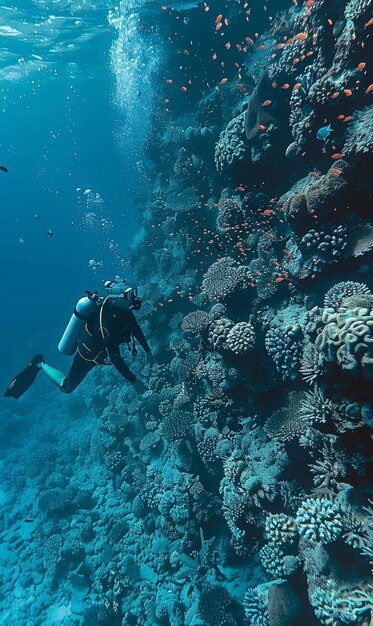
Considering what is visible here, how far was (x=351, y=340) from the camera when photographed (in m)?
3.55

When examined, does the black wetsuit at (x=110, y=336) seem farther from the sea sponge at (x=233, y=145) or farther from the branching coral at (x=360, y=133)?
the sea sponge at (x=233, y=145)

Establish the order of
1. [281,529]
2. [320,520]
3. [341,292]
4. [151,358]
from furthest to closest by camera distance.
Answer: [151,358]
[341,292]
[281,529]
[320,520]

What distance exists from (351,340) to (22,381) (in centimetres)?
905

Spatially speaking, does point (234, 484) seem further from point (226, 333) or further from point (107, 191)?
point (107, 191)

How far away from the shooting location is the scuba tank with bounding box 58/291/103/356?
6.85 metres

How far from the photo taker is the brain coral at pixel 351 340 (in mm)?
3479

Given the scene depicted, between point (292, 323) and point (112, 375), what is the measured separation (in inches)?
452

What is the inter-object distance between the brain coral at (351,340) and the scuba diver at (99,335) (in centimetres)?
337

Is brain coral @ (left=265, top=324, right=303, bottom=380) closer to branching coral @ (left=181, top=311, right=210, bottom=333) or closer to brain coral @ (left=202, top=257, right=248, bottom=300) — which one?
brain coral @ (left=202, top=257, right=248, bottom=300)

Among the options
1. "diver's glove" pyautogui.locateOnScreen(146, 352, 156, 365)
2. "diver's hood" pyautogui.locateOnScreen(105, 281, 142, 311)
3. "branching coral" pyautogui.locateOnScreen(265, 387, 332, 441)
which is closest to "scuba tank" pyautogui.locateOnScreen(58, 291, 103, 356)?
"diver's hood" pyautogui.locateOnScreen(105, 281, 142, 311)

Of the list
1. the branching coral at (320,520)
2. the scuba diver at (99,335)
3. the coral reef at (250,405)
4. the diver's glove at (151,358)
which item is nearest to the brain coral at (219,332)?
the coral reef at (250,405)

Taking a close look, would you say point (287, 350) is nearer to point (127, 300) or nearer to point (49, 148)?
point (127, 300)

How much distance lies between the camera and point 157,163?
58.2ft

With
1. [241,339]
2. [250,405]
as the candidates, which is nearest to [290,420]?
[250,405]
